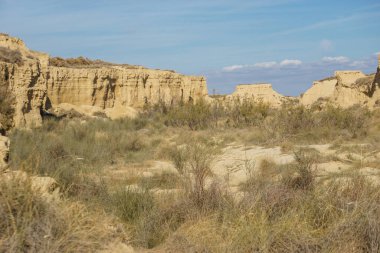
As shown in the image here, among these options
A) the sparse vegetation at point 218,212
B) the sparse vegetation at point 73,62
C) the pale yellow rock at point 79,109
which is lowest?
the sparse vegetation at point 218,212

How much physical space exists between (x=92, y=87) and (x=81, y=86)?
962 mm

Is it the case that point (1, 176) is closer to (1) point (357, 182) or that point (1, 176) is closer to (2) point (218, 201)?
(2) point (218, 201)

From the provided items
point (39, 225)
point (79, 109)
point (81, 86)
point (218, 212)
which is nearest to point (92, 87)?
point (81, 86)

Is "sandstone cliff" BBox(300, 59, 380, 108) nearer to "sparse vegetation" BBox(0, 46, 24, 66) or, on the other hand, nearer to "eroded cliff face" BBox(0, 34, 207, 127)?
"eroded cliff face" BBox(0, 34, 207, 127)

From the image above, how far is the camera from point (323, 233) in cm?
496

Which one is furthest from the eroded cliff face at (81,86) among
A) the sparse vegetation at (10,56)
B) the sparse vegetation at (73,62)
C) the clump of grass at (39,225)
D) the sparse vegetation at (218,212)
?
the clump of grass at (39,225)

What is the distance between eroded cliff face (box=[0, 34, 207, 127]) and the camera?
23828mm

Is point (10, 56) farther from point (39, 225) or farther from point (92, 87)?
point (39, 225)

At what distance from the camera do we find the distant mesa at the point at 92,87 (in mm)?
24156

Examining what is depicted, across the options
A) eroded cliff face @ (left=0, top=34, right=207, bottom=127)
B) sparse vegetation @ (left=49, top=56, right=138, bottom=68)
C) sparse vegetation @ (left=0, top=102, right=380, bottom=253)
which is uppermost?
sparse vegetation @ (left=49, top=56, right=138, bottom=68)

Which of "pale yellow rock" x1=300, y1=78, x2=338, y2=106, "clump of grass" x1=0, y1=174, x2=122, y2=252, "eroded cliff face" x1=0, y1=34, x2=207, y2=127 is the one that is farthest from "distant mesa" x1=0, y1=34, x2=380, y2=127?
"clump of grass" x1=0, y1=174, x2=122, y2=252

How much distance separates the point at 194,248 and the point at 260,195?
1.25m

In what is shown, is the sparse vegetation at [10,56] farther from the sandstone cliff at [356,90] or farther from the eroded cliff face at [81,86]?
the sandstone cliff at [356,90]

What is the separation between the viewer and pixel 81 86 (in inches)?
1431
